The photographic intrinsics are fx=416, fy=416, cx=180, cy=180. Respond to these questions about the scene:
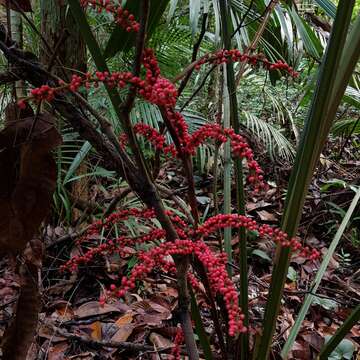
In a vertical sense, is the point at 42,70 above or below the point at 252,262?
above

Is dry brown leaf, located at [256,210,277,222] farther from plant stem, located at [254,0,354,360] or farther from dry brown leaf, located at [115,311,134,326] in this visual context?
plant stem, located at [254,0,354,360]

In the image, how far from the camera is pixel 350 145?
3.14 m

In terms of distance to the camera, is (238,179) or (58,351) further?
(58,351)

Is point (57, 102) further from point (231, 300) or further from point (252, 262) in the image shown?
point (252, 262)

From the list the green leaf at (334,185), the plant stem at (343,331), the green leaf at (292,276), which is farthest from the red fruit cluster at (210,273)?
the green leaf at (334,185)

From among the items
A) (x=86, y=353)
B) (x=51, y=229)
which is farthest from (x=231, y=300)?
(x=51, y=229)

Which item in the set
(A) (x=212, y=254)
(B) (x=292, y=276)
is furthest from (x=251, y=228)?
(B) (x=292, y=276)

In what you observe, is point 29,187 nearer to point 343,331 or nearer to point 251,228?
point 251,228

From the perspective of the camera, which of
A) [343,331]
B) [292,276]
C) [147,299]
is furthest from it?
[292,276]

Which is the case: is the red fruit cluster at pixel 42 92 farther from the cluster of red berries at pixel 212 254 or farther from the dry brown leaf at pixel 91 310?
the dry brown leaf at pixel 91 310

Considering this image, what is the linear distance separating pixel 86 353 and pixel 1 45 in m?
0.73

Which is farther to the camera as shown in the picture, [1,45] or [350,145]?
[350,145]

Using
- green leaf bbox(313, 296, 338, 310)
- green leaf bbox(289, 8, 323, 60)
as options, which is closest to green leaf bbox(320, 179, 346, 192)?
green leaf bbox(313, 296, 338, 310)

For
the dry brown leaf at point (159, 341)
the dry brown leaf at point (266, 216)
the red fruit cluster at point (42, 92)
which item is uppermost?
the red fruit cluster at point (42, 92)
